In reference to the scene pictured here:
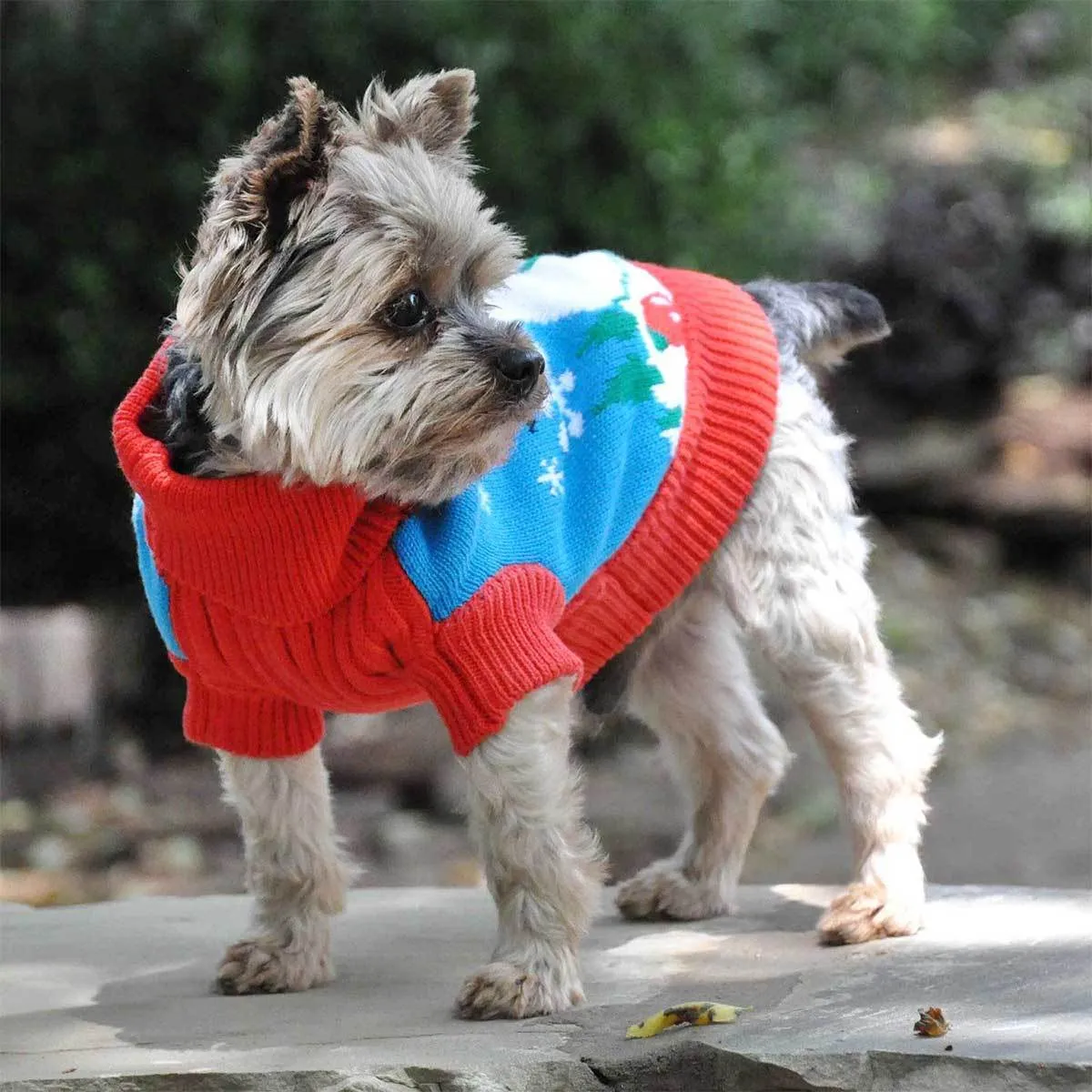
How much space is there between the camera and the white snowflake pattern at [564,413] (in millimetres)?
4523

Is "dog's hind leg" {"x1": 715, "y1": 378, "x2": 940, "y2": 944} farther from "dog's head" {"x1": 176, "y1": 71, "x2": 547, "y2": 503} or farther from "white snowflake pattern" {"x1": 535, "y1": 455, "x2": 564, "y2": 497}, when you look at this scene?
"dog's head" {"x1": 176, "y1": 71, "x2": 547, "y2": 503}

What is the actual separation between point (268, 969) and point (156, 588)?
99cm

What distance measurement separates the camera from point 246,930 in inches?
200

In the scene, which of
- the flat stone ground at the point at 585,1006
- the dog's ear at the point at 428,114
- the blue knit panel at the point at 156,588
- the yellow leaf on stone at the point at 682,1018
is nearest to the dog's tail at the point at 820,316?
the dog's ear at the point at 428,114

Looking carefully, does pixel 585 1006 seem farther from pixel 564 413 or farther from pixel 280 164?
pixel 280 164

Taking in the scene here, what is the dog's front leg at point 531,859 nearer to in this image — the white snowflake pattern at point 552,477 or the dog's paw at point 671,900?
the white snowflake pattern at point 552,477

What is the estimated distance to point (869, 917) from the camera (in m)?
4.70

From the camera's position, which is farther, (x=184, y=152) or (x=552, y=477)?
(x=184, y=152)

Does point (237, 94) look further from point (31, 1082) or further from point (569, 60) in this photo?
point (31, 1082)

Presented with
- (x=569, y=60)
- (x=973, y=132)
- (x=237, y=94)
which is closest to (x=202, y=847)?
(x=237, y=94)

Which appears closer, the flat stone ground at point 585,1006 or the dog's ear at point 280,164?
the flat stone ground at point 585,1006

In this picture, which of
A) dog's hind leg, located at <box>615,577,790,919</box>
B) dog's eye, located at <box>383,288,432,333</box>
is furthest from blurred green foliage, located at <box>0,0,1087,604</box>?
dog's eye, located at <box>383,288,432,333</box>

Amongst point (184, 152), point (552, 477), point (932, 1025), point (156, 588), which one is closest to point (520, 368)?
point (552, 477)

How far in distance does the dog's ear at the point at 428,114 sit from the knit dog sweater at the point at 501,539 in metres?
0.40
